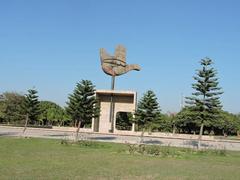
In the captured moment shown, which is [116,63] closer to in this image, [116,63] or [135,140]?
[116,63]

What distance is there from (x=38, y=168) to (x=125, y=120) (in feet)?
134

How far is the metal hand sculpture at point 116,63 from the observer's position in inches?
1556

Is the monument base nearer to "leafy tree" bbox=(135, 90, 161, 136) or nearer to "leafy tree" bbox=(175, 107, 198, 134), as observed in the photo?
"leafy tree" bbox=(175, 107, 198, 134)

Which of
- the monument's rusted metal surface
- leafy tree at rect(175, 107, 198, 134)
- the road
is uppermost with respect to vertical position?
the monument's rusted metal surface

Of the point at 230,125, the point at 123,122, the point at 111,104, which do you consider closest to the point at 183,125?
the point at 230,125

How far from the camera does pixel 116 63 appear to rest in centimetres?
3966

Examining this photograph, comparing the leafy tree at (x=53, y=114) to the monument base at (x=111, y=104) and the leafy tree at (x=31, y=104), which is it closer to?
the monument base at (x=111, y=104)

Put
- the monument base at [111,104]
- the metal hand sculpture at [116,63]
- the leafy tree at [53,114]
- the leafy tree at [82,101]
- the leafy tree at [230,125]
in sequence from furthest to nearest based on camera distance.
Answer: the leafy tree at [53,114]
the leafy tree at [230,125]
the monument base at [111,104]
the metal hand sculpture at [116,63]
the leafy tree at [82,101]

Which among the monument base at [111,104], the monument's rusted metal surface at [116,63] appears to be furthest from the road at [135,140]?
the monument's rusted metal surface at [116,63]

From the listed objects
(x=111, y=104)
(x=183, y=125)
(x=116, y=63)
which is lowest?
(x=183, y=125)

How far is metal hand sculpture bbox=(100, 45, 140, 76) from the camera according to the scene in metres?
39.5

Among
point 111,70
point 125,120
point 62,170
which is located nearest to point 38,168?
point 62,170

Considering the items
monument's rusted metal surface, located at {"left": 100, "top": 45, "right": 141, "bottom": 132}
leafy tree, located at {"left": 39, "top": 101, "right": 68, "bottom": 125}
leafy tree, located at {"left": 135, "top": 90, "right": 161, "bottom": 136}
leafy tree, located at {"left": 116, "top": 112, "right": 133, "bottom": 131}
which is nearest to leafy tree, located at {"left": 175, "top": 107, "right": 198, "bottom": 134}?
leafy tree, located at {"left": 116, "top": 112, "right": 133, "bottom": 131}

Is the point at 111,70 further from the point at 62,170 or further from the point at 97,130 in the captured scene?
the point at 62,170
